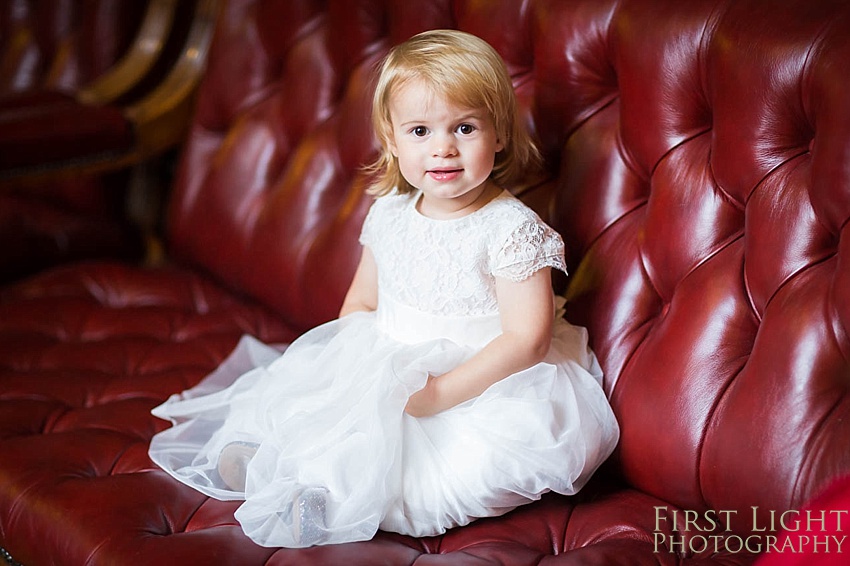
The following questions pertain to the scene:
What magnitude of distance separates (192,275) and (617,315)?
110cm

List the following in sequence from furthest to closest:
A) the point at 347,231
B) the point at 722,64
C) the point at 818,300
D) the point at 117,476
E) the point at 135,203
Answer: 1. the point at 135,203
2. the point at 347,231
3. the point at 117,476
4. the point at 722,64
5. the point at 818,300

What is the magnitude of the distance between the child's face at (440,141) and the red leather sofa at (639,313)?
0.21 metres

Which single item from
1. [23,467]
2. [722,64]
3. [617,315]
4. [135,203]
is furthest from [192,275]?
[722,64]

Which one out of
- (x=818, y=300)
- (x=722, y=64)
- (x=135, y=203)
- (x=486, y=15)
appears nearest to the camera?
(x=818, y=300)

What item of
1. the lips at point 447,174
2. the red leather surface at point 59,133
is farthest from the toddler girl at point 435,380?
the red leather surface at point 59,133

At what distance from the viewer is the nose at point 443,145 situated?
129cm

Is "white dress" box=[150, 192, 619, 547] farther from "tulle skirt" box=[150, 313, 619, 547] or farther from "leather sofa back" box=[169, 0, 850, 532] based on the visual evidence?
"leather sofa back" box=[169, 0, 850, 532]

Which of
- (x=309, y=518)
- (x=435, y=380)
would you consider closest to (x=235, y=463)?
(x=309, y=518)

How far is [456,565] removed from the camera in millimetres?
1125

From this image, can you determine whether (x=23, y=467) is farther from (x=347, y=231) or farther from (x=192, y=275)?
(x=192, y=275)

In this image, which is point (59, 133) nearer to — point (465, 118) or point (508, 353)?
point (465, 118)

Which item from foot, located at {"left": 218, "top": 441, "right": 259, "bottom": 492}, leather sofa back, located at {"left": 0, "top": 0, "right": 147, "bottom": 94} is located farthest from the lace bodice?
leather sofa back, located at {"left": 0, "top": 0, "right": 147, "bottom": 94}

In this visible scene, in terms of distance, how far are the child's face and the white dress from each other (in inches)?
2.8

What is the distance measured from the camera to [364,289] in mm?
1577
